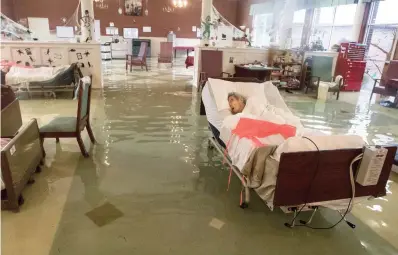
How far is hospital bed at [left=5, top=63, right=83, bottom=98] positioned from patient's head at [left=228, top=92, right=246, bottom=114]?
149 inches

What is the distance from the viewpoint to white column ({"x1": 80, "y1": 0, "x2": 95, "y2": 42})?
→ 5.97 metres

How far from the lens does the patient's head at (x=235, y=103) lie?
3184 millimetres

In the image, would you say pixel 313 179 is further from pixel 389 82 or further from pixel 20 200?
pixel 389 82

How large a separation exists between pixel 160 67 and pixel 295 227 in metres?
8.96

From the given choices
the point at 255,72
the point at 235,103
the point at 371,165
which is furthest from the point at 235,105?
the point at 255,72

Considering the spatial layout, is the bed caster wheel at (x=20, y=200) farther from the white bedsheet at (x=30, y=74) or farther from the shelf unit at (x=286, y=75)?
the shelf unit at (x=286, y=75)

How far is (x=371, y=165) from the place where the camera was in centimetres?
190

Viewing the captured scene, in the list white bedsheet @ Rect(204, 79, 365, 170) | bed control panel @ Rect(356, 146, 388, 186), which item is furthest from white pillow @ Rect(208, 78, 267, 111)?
bed control panel @ Rect(356, 146, 388, 186)

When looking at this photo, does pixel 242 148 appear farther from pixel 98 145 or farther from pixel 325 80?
pixel 325 80

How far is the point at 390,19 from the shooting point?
685 cm

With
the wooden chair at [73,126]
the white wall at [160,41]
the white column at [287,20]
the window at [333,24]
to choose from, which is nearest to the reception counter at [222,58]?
the white column at [287,20]

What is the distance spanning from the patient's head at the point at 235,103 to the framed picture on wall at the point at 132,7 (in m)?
10.6

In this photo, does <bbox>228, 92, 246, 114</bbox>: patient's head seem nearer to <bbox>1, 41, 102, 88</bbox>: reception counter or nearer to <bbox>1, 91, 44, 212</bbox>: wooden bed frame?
<bbox>1, 91, 44, 212</bbox>: wooden bed frame

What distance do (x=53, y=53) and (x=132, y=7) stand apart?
7.22 meters
